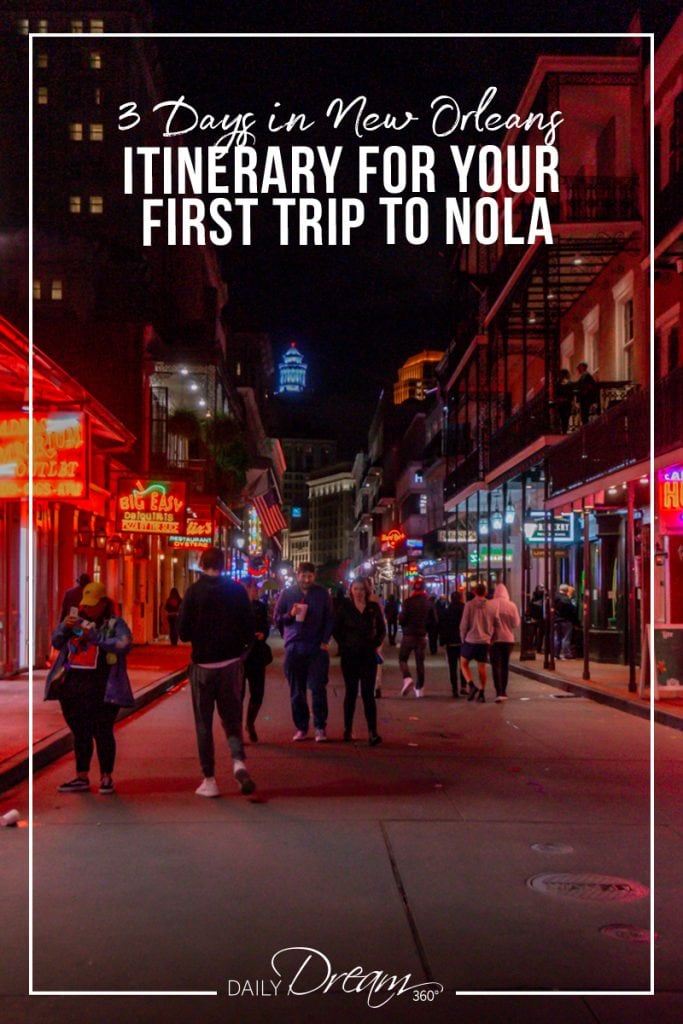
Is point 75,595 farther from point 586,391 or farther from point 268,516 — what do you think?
point 268,516

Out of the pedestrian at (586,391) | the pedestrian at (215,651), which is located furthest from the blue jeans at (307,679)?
the pedestrian at (586,391)

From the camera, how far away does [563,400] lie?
2314 centimetres

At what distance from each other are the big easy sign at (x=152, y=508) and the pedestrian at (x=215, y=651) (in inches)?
670

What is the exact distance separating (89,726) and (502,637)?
8749 millimetres

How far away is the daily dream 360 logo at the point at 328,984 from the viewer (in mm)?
4613

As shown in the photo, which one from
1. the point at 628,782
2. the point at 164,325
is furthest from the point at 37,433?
the point at 164,325

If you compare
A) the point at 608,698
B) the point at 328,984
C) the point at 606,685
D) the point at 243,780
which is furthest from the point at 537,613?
the point at 328,984

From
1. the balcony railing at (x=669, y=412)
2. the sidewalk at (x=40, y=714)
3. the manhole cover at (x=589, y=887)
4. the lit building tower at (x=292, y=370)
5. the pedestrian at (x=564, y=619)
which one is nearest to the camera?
the manhole cover at (x=589, y=887)

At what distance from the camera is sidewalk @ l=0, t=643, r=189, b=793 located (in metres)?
10.1

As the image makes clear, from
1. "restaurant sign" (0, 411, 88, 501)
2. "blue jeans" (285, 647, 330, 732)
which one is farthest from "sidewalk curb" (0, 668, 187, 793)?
"restaurant sign" (0, 411, 88, 501)

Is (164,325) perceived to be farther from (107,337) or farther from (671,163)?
(671,163)

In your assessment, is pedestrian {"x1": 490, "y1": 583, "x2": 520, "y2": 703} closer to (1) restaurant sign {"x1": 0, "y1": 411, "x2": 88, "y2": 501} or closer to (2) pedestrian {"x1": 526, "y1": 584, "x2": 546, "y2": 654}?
(1) restaurant sign {"x1": 0, "y1": 411, "x2": 88, "y2": 501}

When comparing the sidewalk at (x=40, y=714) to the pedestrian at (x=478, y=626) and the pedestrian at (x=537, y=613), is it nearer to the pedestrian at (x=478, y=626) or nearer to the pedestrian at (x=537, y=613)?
the pedestrian at (x=478, y=626)

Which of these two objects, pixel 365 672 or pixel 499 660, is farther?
pixel 499 660
